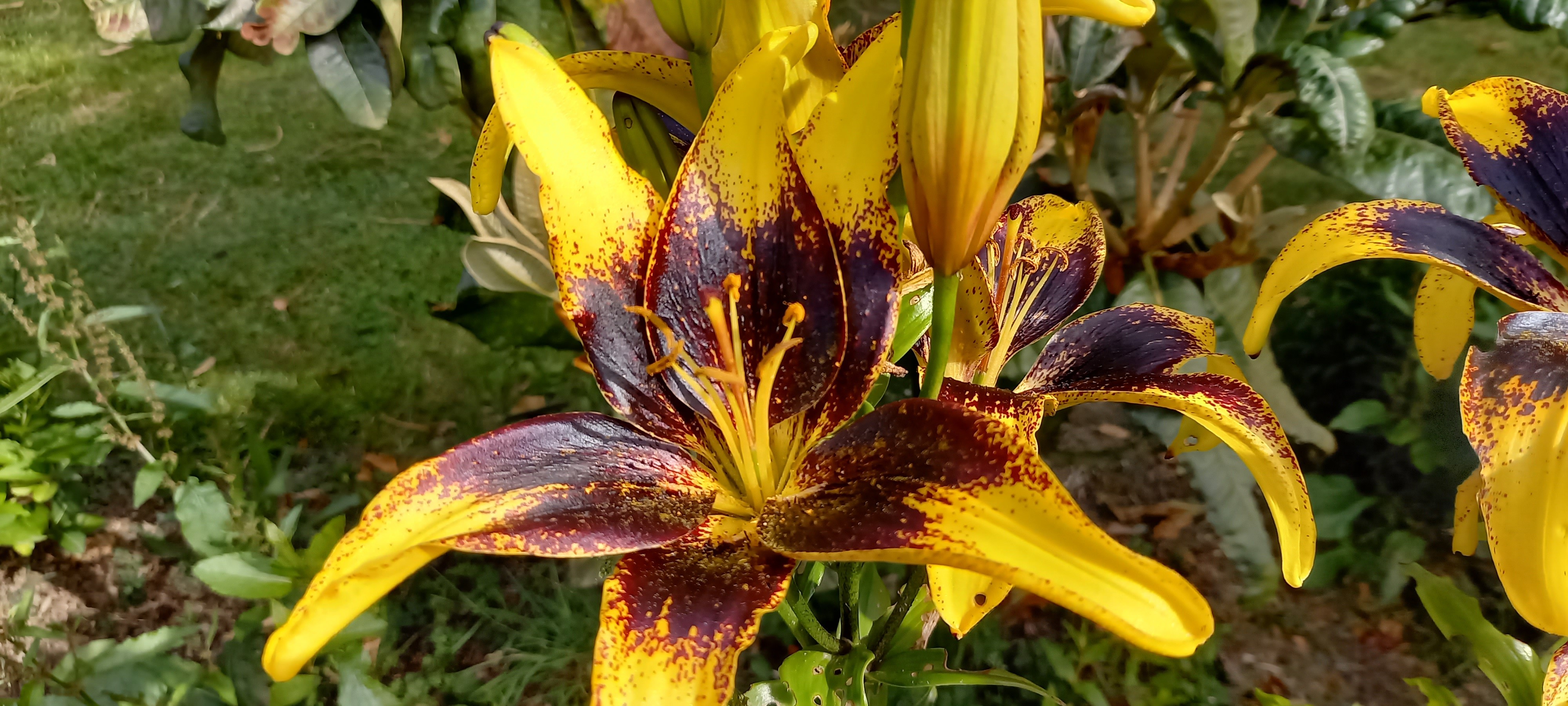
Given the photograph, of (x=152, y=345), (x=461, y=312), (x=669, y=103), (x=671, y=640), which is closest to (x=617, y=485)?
(x=671, y=640)

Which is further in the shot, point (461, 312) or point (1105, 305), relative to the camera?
point (1105, 305)

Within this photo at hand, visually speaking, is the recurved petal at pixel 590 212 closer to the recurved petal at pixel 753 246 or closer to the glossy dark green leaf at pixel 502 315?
the recurved petal at pixel 753 246

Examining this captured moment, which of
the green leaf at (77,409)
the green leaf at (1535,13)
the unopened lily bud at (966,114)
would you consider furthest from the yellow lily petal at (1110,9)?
the green leaf at (77,409)

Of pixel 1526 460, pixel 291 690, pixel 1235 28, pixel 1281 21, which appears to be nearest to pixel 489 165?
pixel 1526 460

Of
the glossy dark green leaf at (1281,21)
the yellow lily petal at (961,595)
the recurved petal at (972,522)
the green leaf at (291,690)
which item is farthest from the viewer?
the glossy dark green leaf at (1281,21)

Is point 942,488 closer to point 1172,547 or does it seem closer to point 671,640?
point 671,640

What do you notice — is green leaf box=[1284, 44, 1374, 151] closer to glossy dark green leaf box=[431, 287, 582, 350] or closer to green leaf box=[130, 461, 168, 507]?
glossy dark green leaf box=[431, 287, 582, 350]

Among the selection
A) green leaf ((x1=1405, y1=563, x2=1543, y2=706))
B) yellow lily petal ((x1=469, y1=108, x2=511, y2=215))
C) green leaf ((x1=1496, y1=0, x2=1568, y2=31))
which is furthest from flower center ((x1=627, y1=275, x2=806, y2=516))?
green leaf ((x1=1496, y1=0, x2=1568, y2=31))

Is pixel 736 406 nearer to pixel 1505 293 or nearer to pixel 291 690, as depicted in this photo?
pixel 1505 293
